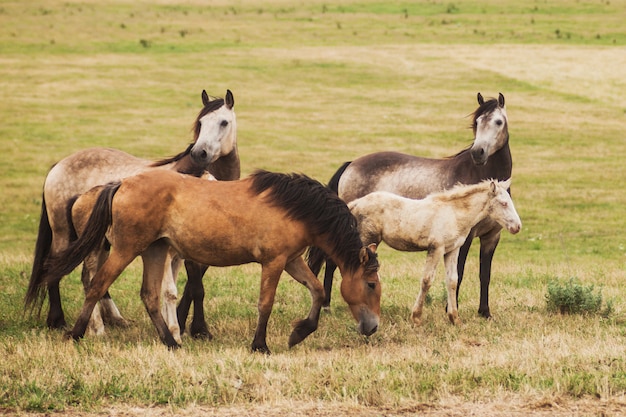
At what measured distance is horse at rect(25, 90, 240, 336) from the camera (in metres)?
10.1

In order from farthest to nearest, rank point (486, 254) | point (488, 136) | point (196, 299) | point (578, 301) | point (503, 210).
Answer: point (486, 254)
point (488, 136)
point (578, 301)
point (503, 210)
point (196, 299)

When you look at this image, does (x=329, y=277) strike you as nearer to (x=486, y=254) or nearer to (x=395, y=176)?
(x=395, y=176)

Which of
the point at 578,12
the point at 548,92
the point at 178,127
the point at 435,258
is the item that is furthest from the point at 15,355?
the point at 578,12

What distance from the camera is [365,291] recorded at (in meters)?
8.57

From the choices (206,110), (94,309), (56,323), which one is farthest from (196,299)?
(206,110)

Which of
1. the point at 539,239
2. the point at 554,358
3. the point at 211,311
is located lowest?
the point at 539,239

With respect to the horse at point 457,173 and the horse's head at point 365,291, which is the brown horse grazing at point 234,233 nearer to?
the horse's head at point 365,291

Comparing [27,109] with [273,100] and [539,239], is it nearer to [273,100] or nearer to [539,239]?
[273,100]

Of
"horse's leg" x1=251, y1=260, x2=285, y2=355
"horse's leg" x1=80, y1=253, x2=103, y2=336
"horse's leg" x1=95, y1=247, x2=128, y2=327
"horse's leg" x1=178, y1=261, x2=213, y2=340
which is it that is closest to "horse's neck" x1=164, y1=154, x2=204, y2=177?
"horse's leg" x1=178, y1=261, x2=213, y2=340

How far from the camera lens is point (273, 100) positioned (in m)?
37.2

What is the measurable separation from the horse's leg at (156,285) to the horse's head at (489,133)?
3.99 metres

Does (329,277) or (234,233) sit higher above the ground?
(234,233)

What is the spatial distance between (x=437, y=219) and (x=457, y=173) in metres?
1.43

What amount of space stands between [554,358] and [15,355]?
15.2 ft
